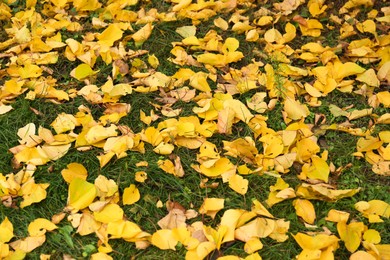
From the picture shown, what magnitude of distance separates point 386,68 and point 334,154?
72 cm

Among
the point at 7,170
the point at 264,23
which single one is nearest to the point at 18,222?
the point at 7,170

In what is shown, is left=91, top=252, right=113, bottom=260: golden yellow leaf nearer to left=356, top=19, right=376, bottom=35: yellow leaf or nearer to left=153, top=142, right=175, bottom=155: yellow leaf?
left=153, top=142, right=175, bottom=155: yellow leaf

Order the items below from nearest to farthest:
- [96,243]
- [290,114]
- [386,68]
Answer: [96,243], [290,114], [386,68]

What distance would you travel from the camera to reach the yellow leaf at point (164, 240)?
2158 millimetres

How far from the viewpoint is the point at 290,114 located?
2.76 metres

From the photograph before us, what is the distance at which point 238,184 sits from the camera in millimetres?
2402

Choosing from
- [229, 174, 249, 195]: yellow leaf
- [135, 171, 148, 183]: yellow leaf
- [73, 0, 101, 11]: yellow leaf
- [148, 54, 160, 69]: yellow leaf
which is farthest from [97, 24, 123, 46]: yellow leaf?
[229, 174, 249, 195]: yellow leaf

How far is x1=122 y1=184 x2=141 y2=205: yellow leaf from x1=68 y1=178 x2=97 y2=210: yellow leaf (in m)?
0.13

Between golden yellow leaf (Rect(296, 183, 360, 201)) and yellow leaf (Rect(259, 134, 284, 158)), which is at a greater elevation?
yellow leaf (Rect(259, 134, 284, 158))

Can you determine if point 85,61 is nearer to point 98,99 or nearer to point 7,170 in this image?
point 98,99

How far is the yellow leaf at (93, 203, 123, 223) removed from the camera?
2.24 metres

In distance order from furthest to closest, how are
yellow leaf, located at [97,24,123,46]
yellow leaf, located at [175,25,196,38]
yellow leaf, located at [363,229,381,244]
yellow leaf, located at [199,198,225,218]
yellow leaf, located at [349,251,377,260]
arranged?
yellow leaf, located at [175,25,196,38], yellow leaf, located at [97,24,123,46], yellow leaf, located at [199,198,225,218], yellow leaf, located at [363,229,381,244], yellow leaf, located at [349,251,377,260]

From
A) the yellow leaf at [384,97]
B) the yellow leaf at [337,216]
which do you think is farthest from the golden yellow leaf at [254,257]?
the yellow leaf at [384,97]

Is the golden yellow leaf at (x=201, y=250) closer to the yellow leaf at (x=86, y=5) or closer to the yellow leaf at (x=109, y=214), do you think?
the yellow leaf at (x=109, y=214)
